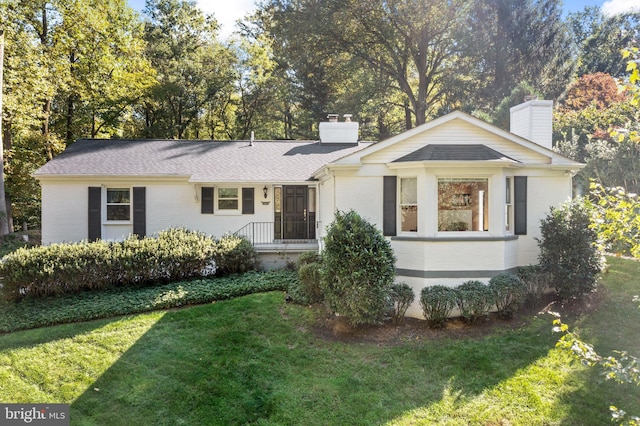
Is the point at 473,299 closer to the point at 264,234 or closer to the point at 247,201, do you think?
the point at 264,234

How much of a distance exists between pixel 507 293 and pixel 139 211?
10969 mm

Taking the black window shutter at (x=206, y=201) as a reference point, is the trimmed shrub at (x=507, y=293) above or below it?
below

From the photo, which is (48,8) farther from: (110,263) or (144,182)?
(110,263)

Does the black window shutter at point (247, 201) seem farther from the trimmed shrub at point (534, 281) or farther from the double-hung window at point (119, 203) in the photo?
the trimmed shrub at point (534, 281)

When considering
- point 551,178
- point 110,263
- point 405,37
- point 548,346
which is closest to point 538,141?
point 551,178

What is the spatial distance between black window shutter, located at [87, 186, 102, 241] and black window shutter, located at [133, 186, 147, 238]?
1100 millimetres

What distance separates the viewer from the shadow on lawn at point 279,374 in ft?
17.4

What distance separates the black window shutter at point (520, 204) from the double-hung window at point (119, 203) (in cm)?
1163

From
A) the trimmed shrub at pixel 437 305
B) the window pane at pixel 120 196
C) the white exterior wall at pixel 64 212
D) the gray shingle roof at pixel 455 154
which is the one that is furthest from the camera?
the window pane at pixel 120 196

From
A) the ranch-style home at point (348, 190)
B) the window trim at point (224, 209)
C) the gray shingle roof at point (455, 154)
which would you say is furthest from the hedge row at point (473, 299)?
the window trim at point (224, 209)

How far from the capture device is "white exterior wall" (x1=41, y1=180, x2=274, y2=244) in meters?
11.9

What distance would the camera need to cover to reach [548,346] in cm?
663

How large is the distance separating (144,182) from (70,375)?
7.38 m

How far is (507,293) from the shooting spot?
750 cm
